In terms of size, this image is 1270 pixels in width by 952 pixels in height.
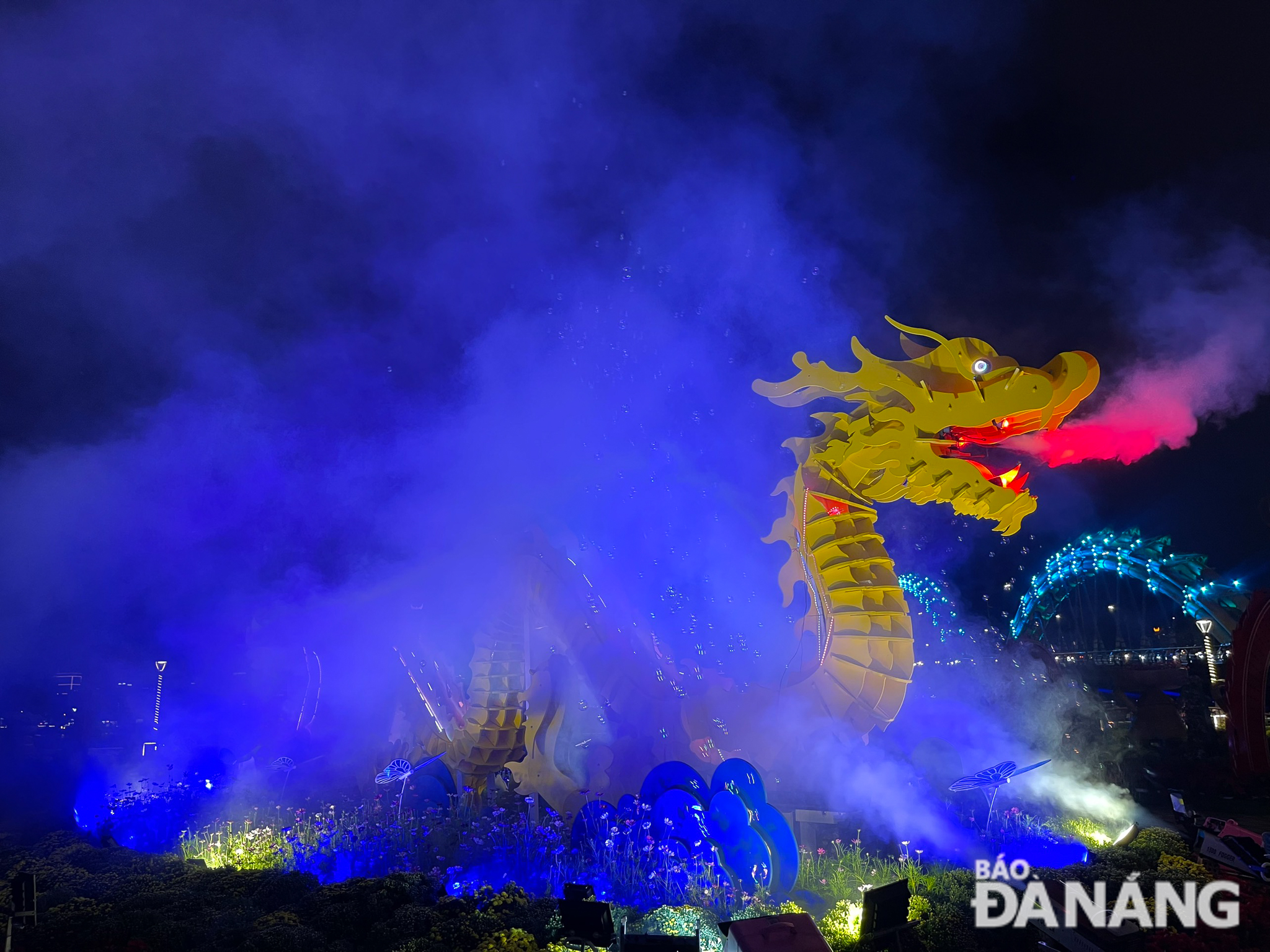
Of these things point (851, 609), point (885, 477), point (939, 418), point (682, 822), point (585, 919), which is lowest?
point (585, 919)

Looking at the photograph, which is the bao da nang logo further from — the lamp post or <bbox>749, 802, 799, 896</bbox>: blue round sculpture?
the lamp post

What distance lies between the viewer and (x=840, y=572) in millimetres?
5082

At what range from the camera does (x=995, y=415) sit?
15.8 ft

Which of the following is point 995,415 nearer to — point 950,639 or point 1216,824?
point 1216,824

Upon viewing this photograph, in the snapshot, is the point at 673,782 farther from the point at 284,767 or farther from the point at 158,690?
the point at 158,690

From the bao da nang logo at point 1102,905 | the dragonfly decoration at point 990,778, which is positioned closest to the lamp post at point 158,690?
the dragonfly decoration at point 990,778

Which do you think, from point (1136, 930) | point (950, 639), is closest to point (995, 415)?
point (1136, 930)

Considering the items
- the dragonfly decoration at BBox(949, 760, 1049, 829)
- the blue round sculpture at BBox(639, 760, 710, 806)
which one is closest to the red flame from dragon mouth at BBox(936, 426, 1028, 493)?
the dragonfly decoration at BBox(949, 760, 1049, 829)

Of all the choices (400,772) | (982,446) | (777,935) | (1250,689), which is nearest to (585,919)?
(777,935)

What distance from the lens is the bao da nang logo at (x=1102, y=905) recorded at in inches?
144

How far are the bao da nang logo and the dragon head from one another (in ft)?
7.48

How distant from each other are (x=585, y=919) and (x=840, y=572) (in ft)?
9.38

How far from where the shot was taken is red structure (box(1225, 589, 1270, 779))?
711 centimetres

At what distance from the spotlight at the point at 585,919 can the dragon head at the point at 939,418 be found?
3320 mm
